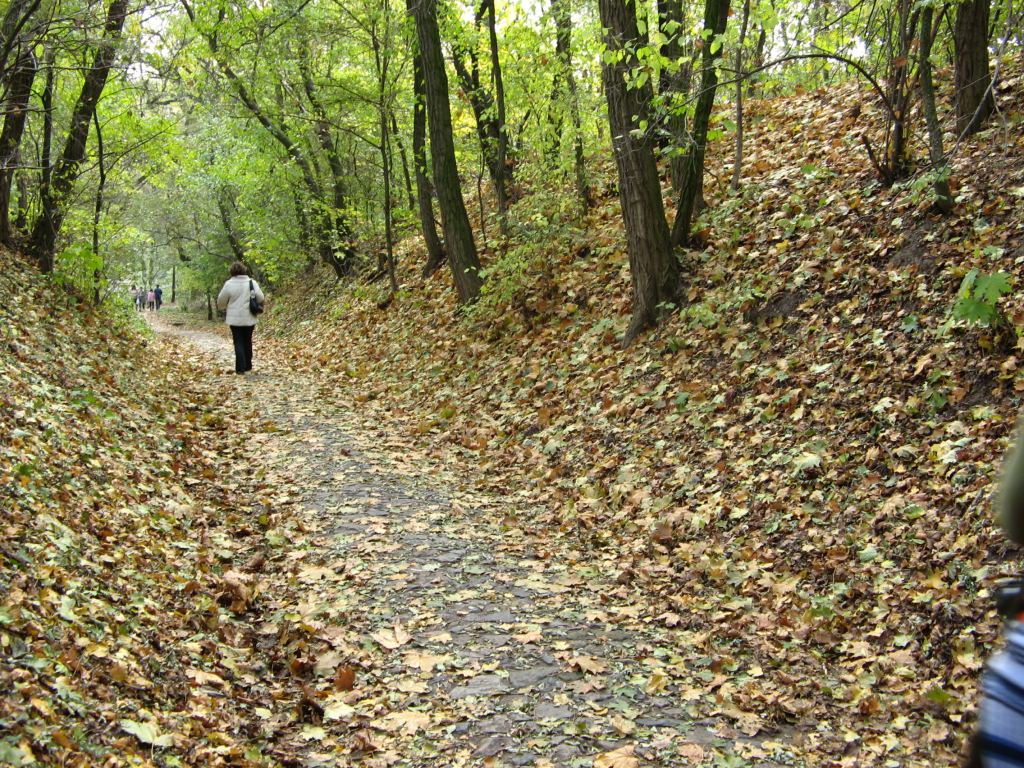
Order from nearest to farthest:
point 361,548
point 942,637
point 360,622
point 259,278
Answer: point 942,637, point 360,622, point 361,548, point 259,278

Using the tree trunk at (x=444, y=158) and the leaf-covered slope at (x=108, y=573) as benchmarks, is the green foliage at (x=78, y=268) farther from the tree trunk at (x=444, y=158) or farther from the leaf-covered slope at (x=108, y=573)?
the tree trunk at (x=444, y=158)

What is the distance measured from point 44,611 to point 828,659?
14.2ft

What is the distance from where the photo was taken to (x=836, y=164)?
9.61 meters

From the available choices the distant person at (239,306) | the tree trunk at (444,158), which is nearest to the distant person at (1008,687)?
the tree trunk at (444,158)

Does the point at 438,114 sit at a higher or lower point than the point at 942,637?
higher

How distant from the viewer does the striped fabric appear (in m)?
1.61

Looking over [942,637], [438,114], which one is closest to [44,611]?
[942,637]

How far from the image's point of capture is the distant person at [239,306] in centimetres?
1395

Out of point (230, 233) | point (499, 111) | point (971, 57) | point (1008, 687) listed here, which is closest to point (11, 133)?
point (499, 111)

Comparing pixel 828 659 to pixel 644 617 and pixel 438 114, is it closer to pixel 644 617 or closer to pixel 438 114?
pixel 644 617

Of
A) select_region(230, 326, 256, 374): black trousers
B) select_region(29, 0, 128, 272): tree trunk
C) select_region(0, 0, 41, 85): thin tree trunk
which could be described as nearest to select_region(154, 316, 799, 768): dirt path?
select_region(0, 0, 41, 85): thin tree trunk

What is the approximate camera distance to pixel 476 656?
4.68m

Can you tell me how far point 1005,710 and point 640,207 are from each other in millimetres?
8421

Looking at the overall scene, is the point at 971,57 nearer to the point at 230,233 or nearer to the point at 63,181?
the point at 63,181
